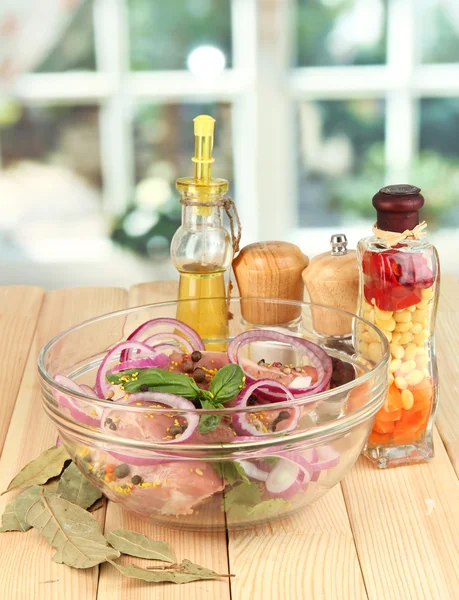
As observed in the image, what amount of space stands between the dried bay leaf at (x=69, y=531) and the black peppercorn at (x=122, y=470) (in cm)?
7

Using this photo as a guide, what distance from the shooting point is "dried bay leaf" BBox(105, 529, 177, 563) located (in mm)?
864

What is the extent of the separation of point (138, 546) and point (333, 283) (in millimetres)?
442

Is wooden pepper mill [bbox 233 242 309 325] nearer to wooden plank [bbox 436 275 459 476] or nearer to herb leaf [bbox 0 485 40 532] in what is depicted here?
wooden plank [bbox 436 275 459 476]

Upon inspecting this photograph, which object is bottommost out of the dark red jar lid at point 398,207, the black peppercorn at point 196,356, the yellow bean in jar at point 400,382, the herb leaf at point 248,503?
the herb leaf at point 248,503

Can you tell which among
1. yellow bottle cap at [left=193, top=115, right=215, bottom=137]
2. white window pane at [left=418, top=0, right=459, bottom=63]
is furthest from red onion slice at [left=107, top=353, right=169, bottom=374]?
white window pane at [left=418, top=0, right=459, bottom=63]

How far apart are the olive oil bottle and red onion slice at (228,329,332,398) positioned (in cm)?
12

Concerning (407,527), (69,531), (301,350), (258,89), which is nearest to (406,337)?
(301,350)

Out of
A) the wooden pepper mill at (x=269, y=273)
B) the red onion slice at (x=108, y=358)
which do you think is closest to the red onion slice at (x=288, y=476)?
the red onion slice at (x=108, y=358)

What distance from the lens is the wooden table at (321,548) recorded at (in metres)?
0.82

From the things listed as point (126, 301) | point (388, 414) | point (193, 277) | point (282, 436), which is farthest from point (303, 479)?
point (126, 301)

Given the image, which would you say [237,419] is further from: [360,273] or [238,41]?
[238,41]

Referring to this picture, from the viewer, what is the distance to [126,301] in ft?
5.48

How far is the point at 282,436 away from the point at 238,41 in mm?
2453

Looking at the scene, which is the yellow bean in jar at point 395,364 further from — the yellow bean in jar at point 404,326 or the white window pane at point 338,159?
the white window pane at point 338,159
